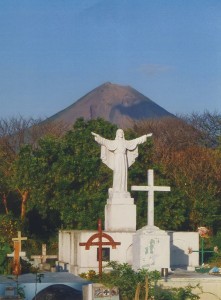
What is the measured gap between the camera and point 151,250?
77.7 ft

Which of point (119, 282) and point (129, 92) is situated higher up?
point (129, 92)

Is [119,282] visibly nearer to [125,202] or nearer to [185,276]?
[185,276]

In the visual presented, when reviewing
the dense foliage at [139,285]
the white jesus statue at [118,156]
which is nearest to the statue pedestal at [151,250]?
the dense foliage at [139,285]

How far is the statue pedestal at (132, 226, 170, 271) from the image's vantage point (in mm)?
23609

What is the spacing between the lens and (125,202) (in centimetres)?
2673

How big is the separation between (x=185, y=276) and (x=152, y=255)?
106 cm

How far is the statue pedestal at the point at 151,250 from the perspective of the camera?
2361 cm

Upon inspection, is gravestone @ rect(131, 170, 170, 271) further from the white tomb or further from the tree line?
the tree line

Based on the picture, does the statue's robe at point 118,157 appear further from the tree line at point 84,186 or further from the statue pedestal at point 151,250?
the tree line at point 84,186

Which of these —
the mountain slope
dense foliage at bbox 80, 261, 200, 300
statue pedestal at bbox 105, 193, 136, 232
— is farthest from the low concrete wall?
the mountain slope

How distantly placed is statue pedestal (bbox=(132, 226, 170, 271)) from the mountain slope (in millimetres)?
67746

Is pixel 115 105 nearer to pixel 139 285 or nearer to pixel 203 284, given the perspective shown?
pixel 203 284

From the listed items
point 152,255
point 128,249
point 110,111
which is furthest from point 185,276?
point 110,111

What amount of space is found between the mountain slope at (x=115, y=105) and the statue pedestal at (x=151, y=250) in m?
67.7
